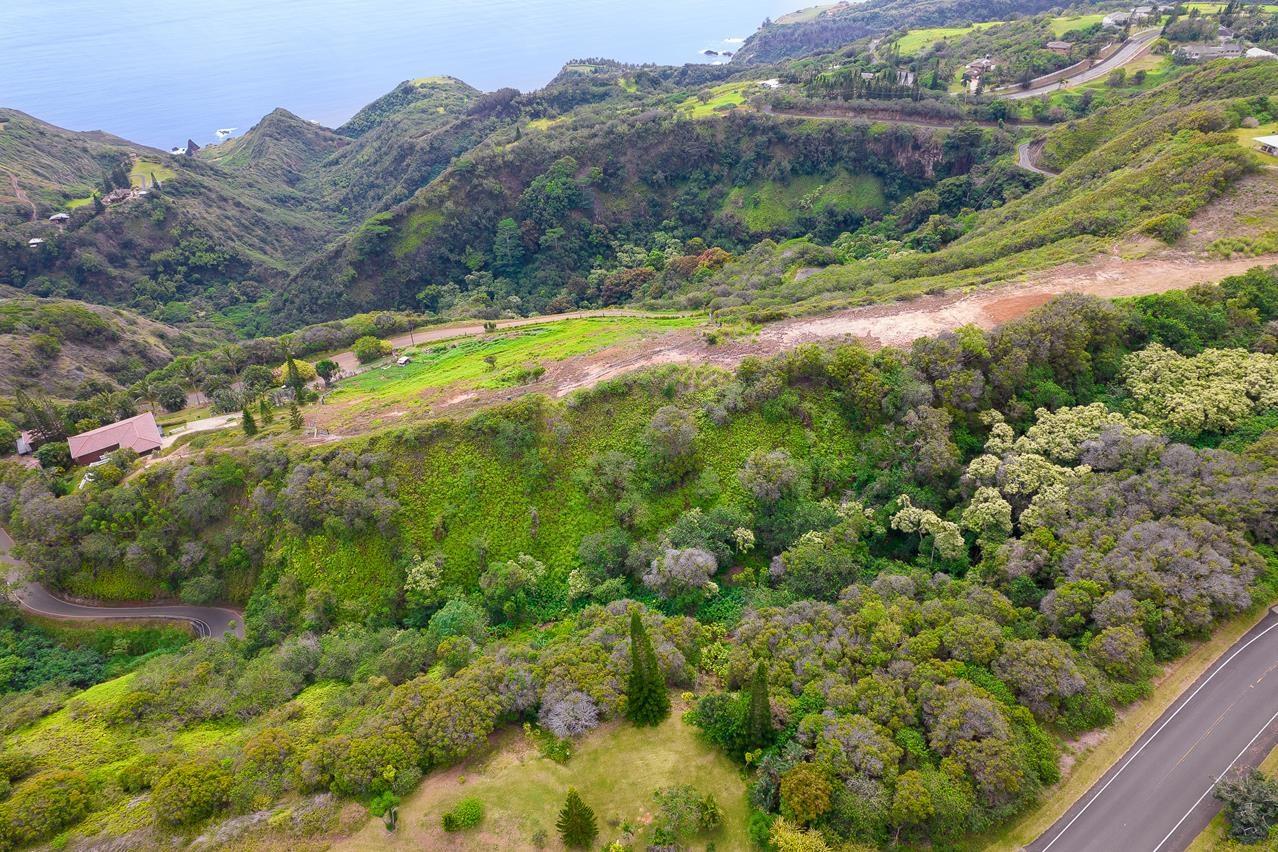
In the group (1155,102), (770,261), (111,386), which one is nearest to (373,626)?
(111,386)

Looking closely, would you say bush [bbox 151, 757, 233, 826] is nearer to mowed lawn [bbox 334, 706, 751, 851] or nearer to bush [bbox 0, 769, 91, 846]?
bush [bbox 0, 769, 91, 846]

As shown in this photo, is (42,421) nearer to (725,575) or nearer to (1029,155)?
(725,575)

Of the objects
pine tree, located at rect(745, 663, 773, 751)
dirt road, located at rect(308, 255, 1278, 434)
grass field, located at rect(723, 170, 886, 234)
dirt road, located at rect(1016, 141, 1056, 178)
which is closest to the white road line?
pine tree, located at rect(745, 663, 773, 751)

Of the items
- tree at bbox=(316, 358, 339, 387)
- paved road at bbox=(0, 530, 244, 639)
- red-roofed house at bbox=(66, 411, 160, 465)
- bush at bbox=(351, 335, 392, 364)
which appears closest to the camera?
paved road at bbox=(0, 530, 244, 639)

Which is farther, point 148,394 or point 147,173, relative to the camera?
point 147,173

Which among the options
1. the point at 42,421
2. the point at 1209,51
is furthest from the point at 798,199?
the point at 42,421

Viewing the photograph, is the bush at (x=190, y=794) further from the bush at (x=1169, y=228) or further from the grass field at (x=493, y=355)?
the bush at (x=1169, y=228)
